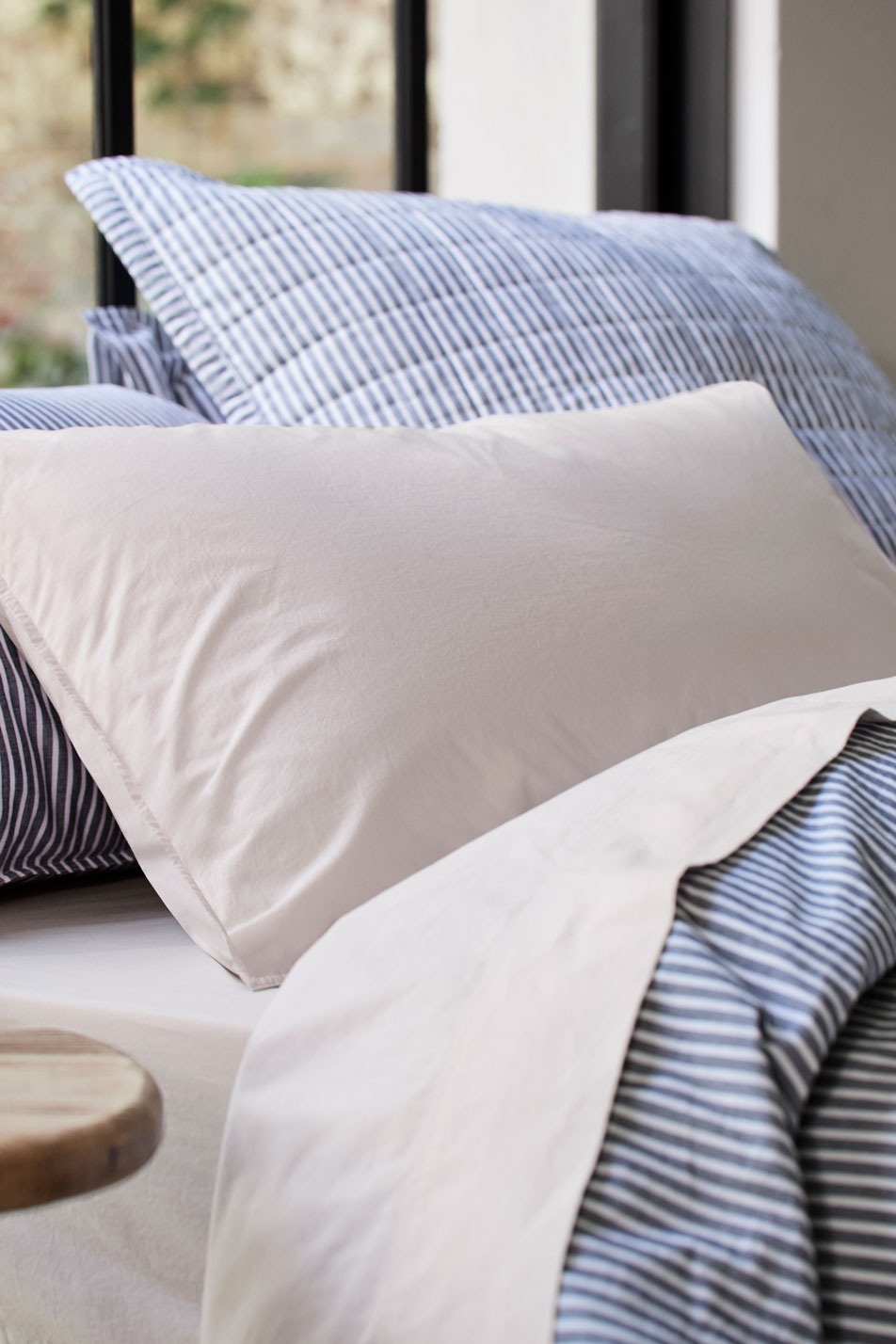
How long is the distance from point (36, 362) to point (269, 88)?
0.63m

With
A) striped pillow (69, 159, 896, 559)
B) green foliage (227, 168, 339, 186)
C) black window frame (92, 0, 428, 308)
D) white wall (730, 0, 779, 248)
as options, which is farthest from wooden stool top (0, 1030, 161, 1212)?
white wall (730, 0, 779, 248)

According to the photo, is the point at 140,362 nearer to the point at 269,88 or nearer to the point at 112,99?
the point at 112,99

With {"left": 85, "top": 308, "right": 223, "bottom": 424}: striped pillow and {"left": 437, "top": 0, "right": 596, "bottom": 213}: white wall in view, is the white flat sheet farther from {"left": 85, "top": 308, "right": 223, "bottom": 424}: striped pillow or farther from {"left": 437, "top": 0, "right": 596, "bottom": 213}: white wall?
{"left": 437, "top": 0, "right": 596, "bottom": 213}: white wall

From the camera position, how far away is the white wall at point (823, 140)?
2334mm

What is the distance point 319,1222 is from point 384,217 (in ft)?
3.71

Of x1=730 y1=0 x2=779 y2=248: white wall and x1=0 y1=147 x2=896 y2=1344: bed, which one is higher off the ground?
x1=730 y1=0 x2=779 y2=248: white wall

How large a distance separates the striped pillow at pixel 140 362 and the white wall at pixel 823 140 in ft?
4.23

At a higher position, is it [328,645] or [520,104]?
[520,104]

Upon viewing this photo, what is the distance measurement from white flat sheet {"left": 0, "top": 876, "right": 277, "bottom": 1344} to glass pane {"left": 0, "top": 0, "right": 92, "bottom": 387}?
123cm

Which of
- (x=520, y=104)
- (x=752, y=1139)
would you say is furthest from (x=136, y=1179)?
(x=520, y=104)

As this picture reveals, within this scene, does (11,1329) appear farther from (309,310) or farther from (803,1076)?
(309,310)

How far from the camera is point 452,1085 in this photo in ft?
1.63

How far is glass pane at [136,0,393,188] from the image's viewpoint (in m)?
1.90

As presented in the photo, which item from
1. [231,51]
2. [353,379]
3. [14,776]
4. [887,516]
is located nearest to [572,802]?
[14,776]
